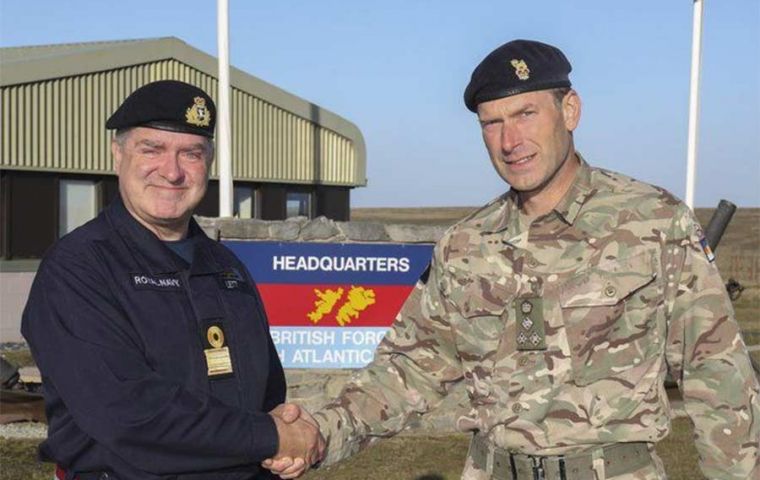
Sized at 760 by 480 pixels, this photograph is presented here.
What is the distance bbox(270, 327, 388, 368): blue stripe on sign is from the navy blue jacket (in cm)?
618

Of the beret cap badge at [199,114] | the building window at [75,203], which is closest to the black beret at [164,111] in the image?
the beret cap badge at [199,114]

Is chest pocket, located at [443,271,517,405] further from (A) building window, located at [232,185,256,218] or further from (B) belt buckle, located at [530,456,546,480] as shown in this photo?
(A) building window, located at [232,185,256,218]

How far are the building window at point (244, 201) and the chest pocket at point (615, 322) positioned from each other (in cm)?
1568

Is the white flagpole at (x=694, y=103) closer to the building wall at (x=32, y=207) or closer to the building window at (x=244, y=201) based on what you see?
the building wall at (x=32, y=207)

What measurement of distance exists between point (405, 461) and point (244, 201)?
435 inches

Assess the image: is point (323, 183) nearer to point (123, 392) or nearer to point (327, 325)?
point (327, 325)

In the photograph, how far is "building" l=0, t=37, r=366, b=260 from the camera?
51.1ft

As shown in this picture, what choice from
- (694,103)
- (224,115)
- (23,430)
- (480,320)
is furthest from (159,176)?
(694,103)

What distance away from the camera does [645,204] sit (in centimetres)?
328

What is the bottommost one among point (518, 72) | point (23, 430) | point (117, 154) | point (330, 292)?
point (23, 430)

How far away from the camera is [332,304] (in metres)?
9.52

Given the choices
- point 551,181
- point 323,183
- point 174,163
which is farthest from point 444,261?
point 323,183

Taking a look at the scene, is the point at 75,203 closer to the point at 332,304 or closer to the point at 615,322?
the point at 332,304

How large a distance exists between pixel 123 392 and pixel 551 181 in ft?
4.69
